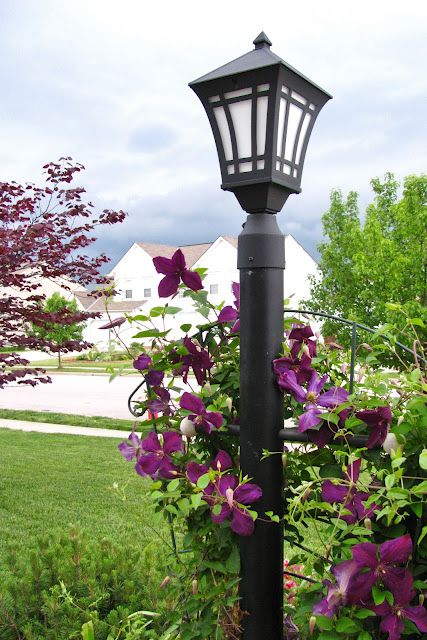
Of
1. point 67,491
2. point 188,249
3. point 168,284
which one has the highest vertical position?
point 188,249

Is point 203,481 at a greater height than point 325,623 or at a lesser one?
greater

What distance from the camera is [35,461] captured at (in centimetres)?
759

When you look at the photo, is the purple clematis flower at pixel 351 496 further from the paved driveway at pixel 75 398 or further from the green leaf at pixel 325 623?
the paved driveway at pixel 75 398

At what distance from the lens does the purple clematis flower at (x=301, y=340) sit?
1.62 m

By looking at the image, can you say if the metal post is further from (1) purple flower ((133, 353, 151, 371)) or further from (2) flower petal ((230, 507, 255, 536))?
(1) purple flower ((133, 353, 151, 371))

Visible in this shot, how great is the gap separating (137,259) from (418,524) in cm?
3578

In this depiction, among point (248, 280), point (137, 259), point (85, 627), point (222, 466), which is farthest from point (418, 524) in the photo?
point (137, 259)

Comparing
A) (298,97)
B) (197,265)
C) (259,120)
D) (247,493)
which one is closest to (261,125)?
(259,120)

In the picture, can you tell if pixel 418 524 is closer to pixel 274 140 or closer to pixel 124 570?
pixel 274 140

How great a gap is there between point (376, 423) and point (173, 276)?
0.67 meters

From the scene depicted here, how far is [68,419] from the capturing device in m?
11.1

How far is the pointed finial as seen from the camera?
169 cm

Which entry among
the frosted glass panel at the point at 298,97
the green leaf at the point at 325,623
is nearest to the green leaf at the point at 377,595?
the green leaf at the point at 325,623

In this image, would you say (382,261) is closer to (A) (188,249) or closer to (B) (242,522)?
(B) (242,522)
